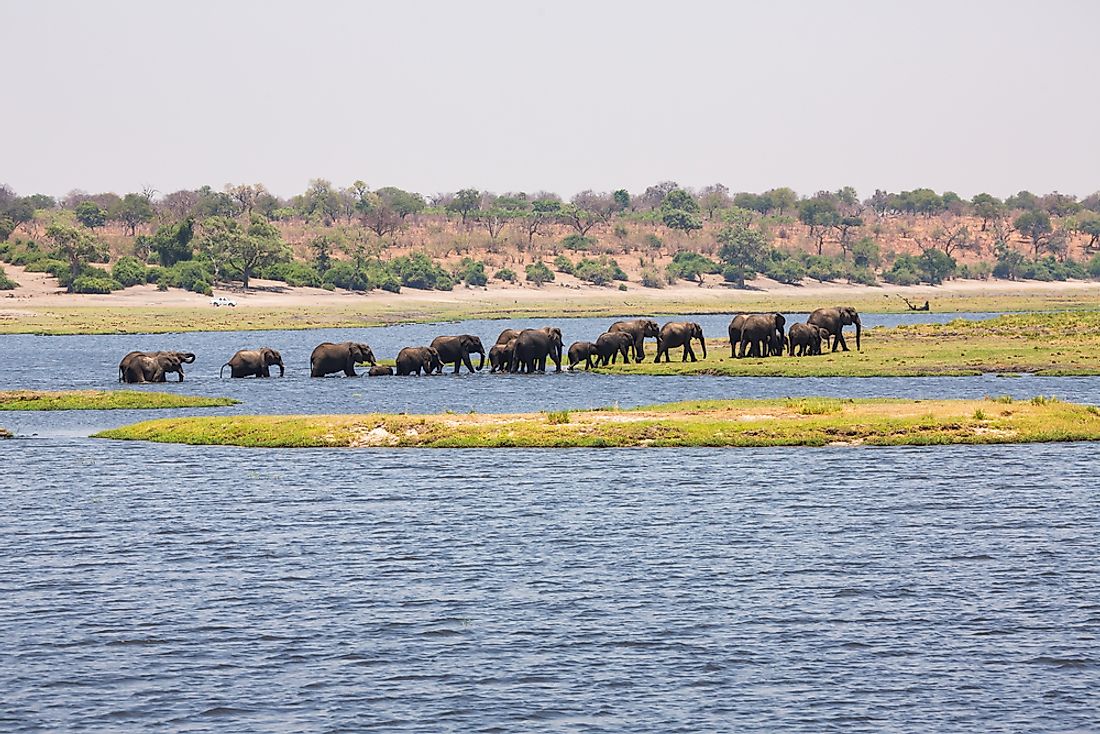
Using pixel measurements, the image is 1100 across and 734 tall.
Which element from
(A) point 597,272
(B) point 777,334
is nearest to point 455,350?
(B) point 777,334

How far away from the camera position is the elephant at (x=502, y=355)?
62.8m

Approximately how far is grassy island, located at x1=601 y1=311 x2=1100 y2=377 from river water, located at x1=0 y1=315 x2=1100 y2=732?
66.6 ft

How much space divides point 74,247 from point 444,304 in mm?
29360

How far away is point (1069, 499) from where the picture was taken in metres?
29.1

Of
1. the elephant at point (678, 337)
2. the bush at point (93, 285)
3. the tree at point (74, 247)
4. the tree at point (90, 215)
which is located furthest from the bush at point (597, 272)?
the elephant at point (678, 337)

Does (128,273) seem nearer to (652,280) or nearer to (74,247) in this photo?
(74,247)

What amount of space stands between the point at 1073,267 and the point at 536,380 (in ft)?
454

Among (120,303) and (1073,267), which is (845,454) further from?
(1073,267)

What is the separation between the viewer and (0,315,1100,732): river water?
17.3 meters

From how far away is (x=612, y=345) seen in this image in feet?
206

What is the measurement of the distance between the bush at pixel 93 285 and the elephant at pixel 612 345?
211 ft

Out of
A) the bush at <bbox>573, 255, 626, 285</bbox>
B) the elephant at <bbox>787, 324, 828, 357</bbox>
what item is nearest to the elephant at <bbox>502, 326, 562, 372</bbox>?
the elephant at <bbox>787, 324, 828, 357</bbox>

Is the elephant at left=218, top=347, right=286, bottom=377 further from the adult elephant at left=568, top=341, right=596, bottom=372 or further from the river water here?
the river water

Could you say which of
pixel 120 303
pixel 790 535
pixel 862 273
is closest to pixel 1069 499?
pixel 790 535
